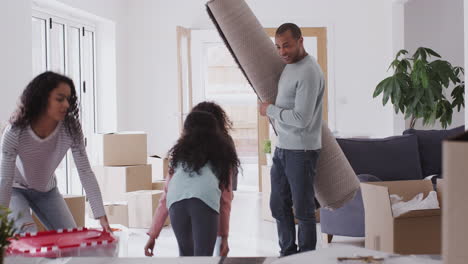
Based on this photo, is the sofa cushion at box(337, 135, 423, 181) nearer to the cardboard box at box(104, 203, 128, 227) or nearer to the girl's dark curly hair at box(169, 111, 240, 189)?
the cardboard box at box(104, 203, 128, 227)

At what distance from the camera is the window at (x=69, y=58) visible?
5.96 m

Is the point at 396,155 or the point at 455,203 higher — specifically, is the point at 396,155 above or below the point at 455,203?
below

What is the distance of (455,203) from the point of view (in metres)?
0.44

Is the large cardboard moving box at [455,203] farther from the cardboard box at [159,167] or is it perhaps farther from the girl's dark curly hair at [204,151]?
the cardboard box at [159,167]

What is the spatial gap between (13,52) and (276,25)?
373 cm

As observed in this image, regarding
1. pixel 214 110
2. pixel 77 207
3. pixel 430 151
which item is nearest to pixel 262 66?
pixel 214 110

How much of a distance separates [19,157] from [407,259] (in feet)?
6.31

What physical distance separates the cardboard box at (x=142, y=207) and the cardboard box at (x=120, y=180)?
448 mm

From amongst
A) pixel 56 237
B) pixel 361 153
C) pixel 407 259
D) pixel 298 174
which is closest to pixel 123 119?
pixel 361 153

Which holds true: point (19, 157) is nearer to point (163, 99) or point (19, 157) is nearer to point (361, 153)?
point (361, 153)

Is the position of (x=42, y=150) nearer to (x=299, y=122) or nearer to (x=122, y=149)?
(x=299, y=122)

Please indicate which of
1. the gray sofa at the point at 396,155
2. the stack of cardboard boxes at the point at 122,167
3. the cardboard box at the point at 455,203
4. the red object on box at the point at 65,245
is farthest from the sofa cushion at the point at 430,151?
the cardboard box at the point at 455,203

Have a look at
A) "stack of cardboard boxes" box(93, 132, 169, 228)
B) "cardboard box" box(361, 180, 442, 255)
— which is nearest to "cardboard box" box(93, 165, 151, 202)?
"stack of cardboard boxes" box(93, 132, 169, 228)

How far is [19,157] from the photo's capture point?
255cm
